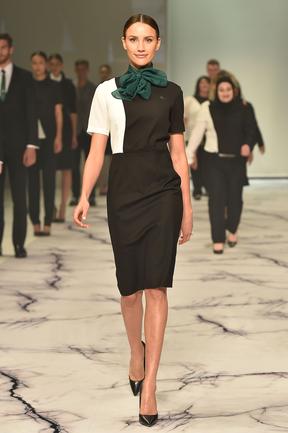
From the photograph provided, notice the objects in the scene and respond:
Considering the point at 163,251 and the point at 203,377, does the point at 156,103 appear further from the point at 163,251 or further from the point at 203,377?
the point at 203,377

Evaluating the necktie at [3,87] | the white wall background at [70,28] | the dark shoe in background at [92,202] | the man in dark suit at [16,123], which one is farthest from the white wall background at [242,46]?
the necktie at [3,87]

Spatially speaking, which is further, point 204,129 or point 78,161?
point 78,161

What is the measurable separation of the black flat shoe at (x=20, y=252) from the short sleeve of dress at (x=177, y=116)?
5.12 meters

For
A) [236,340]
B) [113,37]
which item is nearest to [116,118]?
[236,340]

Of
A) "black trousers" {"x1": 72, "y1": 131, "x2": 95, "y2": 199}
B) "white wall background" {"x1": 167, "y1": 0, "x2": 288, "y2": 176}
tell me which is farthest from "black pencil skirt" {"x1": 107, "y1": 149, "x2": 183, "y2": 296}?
"white wall background" {"x1": 167, "y1": 0, "x2": 288, "y2": 176}

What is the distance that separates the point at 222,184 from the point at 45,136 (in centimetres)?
197

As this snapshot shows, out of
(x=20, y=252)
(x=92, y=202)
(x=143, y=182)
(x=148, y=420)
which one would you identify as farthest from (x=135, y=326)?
(x=92, y=202)

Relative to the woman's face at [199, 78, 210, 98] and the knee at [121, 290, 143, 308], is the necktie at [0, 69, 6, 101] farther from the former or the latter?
the woman's face at [199, 78, 210, 98]

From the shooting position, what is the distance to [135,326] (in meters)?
4.97

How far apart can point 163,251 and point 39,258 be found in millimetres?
5145

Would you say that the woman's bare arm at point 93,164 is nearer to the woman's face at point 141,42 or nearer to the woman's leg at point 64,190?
A: the woman's face at point 141,42

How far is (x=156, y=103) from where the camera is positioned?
15.5ft

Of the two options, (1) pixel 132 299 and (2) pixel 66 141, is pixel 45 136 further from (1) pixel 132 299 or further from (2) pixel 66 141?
(1) pixel 132 299

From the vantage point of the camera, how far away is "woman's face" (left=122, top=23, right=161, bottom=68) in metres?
4.69
